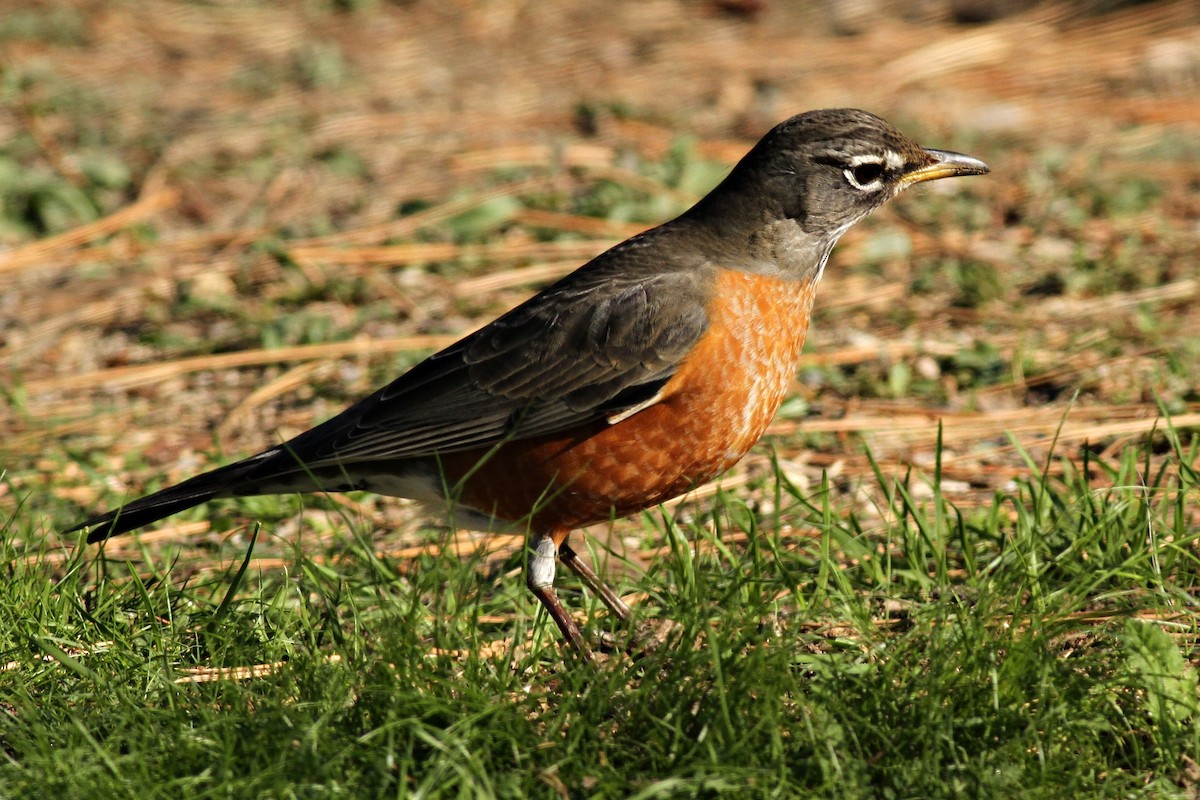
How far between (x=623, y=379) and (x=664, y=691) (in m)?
1.26

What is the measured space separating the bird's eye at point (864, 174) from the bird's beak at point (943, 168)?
0.32ft

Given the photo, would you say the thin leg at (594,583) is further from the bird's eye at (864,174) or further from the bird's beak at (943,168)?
the bird's beak at (943,168)

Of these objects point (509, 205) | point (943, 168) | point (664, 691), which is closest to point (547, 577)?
point (664, 691)

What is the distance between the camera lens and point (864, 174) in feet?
14.5

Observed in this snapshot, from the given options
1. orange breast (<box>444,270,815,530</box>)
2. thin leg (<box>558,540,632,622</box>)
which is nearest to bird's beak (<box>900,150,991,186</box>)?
orange breast (<box>444,270,815,530</box>)

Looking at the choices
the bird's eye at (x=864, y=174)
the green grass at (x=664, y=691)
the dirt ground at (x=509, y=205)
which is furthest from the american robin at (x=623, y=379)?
the dirt ground at (x=509, y=205)

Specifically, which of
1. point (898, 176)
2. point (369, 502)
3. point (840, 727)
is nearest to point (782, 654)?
point (840, 727)

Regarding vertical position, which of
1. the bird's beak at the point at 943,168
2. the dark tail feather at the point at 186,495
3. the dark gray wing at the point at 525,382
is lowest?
the dark tail feather at the point at 186,495

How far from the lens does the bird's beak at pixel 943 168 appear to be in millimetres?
4457

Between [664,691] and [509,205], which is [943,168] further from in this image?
[509,205]

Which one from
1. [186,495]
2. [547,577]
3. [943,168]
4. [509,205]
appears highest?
[943,168]

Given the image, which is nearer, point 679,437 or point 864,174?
point 679,437

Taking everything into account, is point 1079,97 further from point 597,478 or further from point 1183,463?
point 597,478

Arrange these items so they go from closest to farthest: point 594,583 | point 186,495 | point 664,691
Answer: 1. point 664,691
2. point 594,583
3. point 186,495
